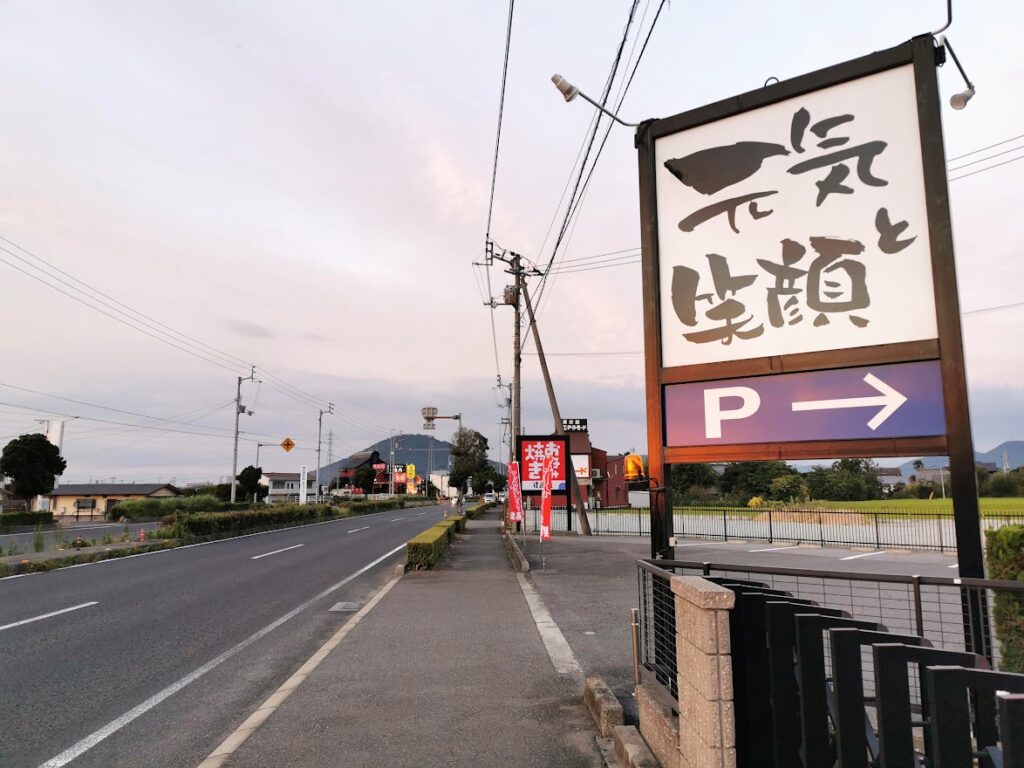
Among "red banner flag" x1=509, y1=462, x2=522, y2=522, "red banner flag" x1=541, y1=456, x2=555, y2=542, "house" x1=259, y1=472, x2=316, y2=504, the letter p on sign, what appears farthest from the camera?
"house" x1=259, y1=472, x2=316, y2=504

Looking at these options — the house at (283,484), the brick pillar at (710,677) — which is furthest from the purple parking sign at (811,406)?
the house at (283,484)

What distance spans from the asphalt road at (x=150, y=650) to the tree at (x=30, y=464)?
34.6m

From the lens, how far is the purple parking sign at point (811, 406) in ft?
15.5

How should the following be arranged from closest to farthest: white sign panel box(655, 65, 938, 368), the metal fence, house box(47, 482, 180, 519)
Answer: white sign panel box(655, 65, 938, 368)
the metal fence
house box(47, 482, 180, 519)

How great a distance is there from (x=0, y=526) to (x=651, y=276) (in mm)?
41023

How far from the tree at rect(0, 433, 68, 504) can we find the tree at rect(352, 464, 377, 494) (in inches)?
2619

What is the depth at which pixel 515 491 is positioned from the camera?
23781mm

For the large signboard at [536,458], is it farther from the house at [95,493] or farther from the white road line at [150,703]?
the house at [95,493]

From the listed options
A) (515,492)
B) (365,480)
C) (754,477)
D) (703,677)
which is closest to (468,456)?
(365,480)

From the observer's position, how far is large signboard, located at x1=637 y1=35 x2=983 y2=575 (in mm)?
4742

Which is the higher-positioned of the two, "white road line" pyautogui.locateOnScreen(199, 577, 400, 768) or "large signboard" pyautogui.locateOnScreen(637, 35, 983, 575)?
"large signboard" pyautogui.locateOnScreen(637, 35, 983, 575)

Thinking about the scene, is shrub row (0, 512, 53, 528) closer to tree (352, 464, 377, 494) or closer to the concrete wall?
the concrete wall

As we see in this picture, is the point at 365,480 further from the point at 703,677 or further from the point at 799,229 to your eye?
the point at 703,677

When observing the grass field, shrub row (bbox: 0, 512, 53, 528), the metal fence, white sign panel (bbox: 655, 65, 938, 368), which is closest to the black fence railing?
white sign panel (bbox: 655, 65, 938, 368)
